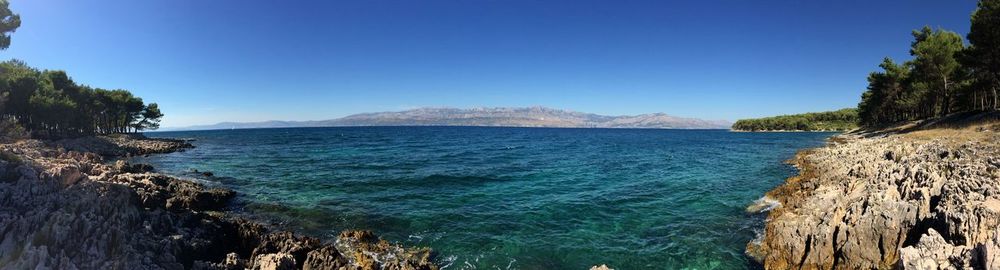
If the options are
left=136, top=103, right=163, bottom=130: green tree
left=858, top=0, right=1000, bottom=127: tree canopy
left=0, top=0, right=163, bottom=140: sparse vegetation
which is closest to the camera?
left=858, top=0, right=1000, bottom=127: tree canopy

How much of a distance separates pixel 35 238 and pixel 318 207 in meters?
14.5

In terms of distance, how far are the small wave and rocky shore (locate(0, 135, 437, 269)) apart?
18.7 meters

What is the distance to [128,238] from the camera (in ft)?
46.3

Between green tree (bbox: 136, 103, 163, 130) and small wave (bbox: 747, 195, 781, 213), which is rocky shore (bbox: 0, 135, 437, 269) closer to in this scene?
small wave (bbox: 747, 195, 781, 213)

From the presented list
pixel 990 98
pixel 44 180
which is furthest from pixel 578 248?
pixel 990 98

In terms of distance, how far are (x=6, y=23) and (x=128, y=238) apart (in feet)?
122

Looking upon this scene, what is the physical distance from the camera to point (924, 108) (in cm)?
9819

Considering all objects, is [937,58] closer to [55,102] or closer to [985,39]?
[985,39]

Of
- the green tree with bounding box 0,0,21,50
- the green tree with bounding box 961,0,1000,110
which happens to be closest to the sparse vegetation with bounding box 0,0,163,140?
the green tree with bounding box 0,0,21,50

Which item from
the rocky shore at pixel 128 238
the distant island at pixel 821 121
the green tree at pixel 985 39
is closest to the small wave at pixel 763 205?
the rocky shore at pixel 128 238

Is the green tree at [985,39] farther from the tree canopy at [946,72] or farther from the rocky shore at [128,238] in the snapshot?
the rocky shore at [128,238]

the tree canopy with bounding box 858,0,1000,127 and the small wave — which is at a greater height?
the tree canopy with bounding box 858,0,1000,127

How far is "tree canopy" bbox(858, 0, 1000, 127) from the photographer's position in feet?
151

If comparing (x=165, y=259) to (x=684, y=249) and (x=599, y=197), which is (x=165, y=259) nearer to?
(x=684, y=249)
